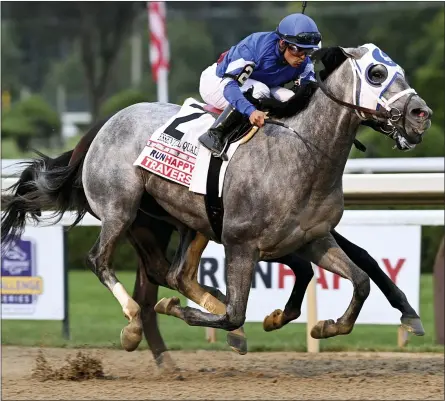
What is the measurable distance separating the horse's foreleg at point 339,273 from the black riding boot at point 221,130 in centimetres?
65

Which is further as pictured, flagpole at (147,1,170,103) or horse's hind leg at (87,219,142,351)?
flagpole at (147,1,170,103)

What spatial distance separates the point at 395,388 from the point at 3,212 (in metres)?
2.51

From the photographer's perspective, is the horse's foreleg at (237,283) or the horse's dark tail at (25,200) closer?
the horse's foreleg at (237,283)

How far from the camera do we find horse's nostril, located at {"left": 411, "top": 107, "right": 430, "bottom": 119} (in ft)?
15.6

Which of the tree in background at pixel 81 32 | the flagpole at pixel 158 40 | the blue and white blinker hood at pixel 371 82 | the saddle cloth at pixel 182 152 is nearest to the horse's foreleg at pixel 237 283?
the saddle cloth at pixel 182 152

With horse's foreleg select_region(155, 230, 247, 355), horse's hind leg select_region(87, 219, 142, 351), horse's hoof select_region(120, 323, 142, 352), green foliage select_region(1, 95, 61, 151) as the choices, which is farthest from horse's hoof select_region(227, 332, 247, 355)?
green foliage select_region(1, 95, 61, 151)

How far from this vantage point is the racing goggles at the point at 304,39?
515cm

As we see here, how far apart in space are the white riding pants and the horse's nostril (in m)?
0.89

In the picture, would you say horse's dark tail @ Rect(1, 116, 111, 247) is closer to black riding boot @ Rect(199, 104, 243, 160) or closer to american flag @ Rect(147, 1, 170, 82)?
black riding boot @ Rect(199, 104, 243, 160)

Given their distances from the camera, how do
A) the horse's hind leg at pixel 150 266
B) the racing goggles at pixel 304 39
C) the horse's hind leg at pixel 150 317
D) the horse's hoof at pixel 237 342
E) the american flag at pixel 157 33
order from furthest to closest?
the american flag at pixel 157 33
the horse's hind leg at pixel 150 317
the horse's hind leg at pixel 150 266
the horse's hoof at pixel 237 342
the racing goggles at pixel 304 39

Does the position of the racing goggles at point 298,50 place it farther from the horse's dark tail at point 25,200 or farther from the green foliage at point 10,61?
the green foliage at point 10,61

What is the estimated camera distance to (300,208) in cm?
520

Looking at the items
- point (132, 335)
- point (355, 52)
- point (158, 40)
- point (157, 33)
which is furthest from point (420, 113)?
point (158, 40)

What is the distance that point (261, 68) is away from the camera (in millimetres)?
5410
